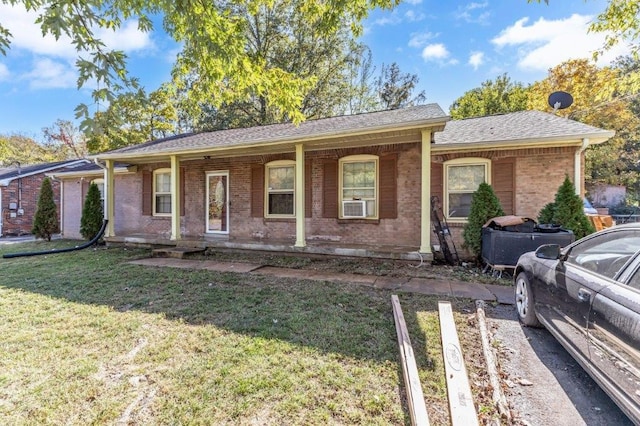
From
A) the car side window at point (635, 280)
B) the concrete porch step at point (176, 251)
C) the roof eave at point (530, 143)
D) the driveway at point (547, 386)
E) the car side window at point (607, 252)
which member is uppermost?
the roof eave at point (530, 143)

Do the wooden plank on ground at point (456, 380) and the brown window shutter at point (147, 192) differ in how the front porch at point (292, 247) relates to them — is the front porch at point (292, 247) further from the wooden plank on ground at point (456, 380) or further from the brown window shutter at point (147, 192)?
the wooden plank on ground at point (456, 380)

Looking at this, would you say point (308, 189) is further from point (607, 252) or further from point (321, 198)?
point (607, 252)

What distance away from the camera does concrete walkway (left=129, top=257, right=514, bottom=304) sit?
16.6 ft

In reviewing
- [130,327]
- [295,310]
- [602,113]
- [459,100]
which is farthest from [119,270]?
[459,100]

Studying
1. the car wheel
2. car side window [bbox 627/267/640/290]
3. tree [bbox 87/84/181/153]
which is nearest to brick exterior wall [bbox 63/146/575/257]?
tree [bbox 87/84/181/153]

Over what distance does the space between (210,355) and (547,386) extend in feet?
9.88

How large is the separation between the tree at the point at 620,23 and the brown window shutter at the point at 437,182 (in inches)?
182

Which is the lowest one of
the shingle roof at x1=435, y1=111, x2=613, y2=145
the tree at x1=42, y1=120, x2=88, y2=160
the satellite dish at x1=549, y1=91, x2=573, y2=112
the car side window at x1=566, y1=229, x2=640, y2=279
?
the car side window at x1=566, y1=229, x2=640, y2=279

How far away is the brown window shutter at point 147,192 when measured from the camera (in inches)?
445

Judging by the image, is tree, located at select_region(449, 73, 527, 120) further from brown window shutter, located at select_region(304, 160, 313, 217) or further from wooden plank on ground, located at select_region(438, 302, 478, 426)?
wooden plank on ground, located at select_region(438, 302, 478, 426)

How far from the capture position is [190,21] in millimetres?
3930

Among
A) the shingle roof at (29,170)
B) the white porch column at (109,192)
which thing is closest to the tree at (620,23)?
the white porch column at (109,192)

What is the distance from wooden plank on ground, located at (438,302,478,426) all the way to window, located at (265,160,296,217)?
6.42 metres

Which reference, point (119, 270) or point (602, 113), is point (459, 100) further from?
point (119, 270)
